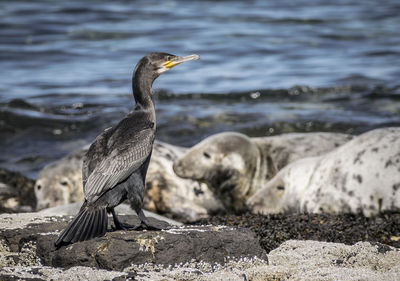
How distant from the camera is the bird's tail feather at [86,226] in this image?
4316mm

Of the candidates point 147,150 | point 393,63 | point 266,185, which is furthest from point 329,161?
point 393,63

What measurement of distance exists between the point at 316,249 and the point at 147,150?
1366mm

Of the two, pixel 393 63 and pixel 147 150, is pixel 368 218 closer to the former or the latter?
pixel 147 150

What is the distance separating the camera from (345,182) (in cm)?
706

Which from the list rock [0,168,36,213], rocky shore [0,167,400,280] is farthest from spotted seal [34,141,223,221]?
rocky shore [0,167,400,280]

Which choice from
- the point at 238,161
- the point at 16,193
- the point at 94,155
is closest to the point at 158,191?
the point at 238,161

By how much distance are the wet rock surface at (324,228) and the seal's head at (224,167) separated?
1228 millimetres

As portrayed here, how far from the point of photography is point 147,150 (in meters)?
4.75

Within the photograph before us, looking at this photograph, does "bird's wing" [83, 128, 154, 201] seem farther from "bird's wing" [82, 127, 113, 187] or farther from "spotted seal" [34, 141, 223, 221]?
"spotted seal" [34, 141, 223, 221]

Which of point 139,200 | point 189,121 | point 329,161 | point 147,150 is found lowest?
point 189,121

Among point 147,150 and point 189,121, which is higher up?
point 147,150

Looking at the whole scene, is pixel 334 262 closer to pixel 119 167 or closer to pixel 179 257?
pixel 179 257

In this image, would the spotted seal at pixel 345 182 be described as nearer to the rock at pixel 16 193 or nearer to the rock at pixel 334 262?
the rock at pixel 334 262

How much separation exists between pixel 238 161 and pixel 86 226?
4113 millimetres
